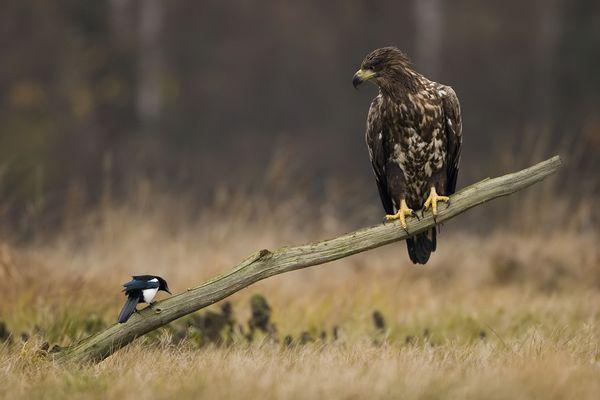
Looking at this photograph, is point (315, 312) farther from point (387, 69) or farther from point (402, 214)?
point (387, 69)

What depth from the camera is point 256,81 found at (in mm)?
21906

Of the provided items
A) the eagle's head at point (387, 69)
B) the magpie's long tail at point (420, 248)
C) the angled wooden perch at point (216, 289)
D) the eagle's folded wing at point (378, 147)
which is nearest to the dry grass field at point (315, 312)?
the angled wooden perch at point (216, 289)

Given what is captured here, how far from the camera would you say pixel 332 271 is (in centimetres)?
820

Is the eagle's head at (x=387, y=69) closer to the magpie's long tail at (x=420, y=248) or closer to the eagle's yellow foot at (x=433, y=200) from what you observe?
the eagle's yellow foot at (x=433, y=200)

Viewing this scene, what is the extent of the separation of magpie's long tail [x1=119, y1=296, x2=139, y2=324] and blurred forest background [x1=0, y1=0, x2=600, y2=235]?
9.90m

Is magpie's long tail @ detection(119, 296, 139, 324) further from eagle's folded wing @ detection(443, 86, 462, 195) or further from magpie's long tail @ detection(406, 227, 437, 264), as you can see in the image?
eagle's folded wing @ detection(443, 86, 462, 195)

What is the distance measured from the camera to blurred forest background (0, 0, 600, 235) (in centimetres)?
1662

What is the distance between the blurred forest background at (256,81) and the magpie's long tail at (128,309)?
390 inches

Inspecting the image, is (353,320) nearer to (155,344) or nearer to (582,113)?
(155,344)

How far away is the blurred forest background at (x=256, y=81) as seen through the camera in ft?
54.5

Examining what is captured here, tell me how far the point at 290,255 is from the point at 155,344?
979mm

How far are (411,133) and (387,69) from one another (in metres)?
0.37

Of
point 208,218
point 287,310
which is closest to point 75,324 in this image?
point 287,310

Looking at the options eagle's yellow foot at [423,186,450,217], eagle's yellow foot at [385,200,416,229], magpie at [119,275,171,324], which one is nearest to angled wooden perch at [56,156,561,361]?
magpie at [119,275,171,324]
